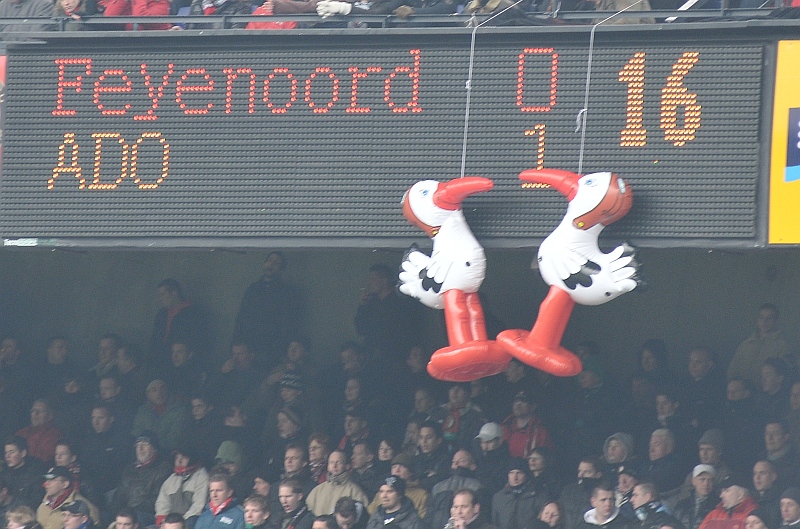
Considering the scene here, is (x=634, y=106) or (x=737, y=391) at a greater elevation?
(x=634, y=106)

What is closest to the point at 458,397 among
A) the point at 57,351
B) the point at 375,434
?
the point at 375,434

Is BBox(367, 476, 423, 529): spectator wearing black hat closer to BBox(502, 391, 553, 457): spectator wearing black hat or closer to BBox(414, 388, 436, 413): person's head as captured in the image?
BBox(502, 391, 553, 457): spectator wearing black hat

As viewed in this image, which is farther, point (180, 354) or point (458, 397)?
point (180, 354)

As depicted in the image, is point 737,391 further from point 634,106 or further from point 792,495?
point 634,106

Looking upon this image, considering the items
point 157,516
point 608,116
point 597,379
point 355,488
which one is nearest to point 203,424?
point 157,516

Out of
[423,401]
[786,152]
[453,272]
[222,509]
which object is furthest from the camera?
[423,401]

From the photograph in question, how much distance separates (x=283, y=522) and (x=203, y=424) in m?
1.57

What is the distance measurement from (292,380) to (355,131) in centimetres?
335

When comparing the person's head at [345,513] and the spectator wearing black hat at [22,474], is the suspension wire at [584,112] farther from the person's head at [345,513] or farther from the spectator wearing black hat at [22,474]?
the spectator wearing black hat at [22,474]

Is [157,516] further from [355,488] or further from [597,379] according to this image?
[597,379]

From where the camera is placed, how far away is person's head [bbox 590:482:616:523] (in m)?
9.19

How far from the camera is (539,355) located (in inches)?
318

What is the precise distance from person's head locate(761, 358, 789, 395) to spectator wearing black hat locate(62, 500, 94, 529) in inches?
190

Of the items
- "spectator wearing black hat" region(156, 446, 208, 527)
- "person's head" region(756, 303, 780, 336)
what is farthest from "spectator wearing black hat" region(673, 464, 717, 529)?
"spectator wearing black hat" region(156, 446, 208, 527)
